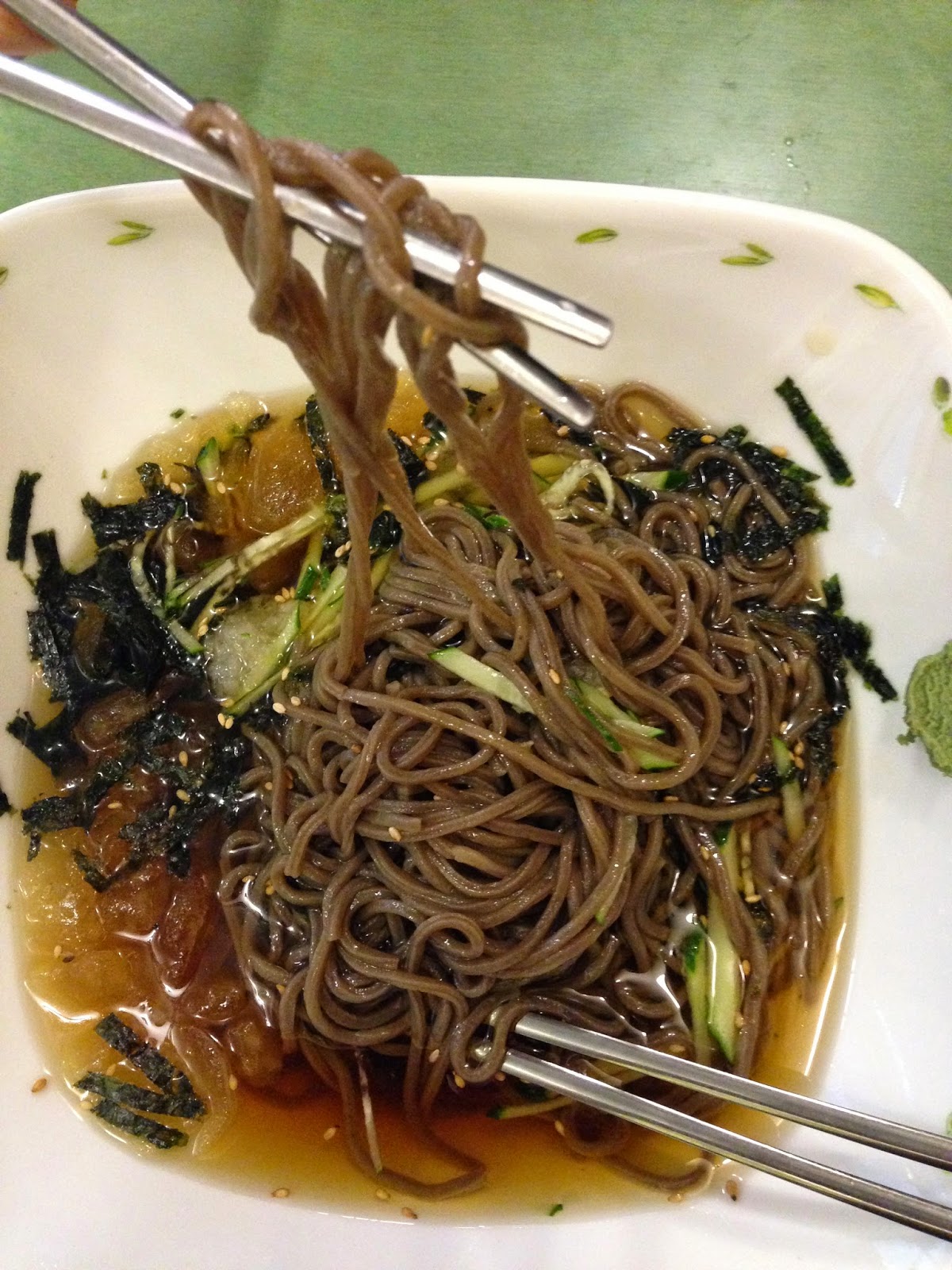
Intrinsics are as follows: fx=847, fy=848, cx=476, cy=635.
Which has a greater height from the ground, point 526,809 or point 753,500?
point 753,500

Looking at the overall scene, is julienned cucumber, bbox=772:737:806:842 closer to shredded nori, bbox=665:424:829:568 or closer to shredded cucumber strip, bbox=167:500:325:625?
shredded nori, bbox=665:424:829:568

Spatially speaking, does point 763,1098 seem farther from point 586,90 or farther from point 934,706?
A: point 586,90

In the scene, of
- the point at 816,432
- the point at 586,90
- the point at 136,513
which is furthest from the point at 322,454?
the point at 586,90

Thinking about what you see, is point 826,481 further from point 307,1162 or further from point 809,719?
point 307,1162

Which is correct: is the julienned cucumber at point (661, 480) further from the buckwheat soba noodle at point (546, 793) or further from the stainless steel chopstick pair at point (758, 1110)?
the stainless steel chopstick pair at point (758, 1110)

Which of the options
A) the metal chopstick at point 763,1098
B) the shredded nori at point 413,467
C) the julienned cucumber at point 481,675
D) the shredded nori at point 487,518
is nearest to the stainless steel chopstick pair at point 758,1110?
the metal chopstick at point 763,1098
